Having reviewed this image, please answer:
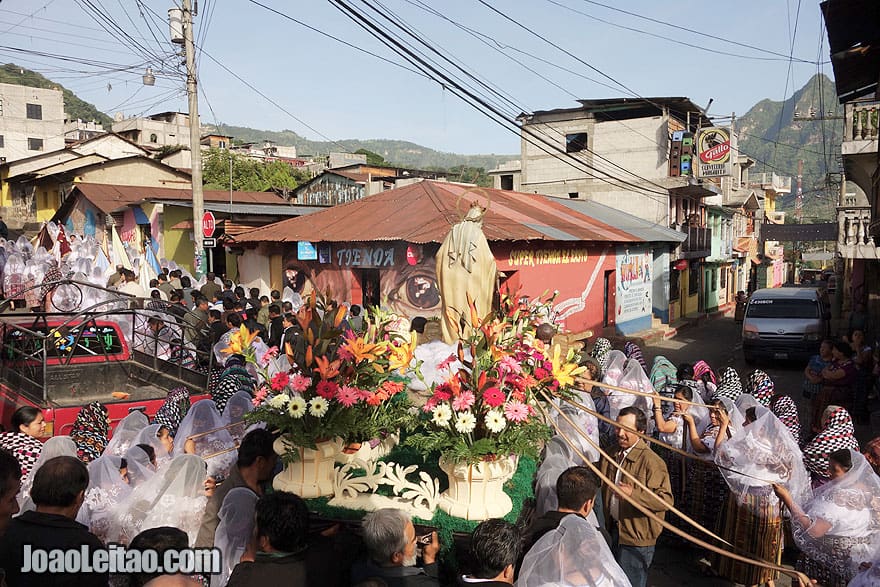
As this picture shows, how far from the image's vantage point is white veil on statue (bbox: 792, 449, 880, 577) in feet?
14.1

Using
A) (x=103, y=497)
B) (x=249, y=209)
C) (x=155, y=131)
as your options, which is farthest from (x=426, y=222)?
(x=155, y=131)

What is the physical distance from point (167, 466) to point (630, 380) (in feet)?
15.5

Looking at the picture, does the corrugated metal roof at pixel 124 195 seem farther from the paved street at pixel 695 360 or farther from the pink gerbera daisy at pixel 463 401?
the pink gerbera daisy at pixel 463 401

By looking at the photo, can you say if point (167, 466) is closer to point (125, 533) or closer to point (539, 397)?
point (125, 533)

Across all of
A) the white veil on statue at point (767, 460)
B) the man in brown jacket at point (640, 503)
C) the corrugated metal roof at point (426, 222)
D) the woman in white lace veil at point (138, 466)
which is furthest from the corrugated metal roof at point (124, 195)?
the white veil on statue at point (767, 460)

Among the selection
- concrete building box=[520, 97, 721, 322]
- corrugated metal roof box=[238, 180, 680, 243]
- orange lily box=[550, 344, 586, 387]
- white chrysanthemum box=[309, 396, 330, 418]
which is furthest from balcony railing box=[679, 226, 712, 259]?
white chrysanthemum box=[309, 396, 330, 418]

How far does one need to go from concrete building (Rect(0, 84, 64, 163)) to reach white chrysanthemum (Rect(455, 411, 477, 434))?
5054 centimetres

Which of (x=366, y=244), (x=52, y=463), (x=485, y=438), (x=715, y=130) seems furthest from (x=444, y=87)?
(x=715, y=130)

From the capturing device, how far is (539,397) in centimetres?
420

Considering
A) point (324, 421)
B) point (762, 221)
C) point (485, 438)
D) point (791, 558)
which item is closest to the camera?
point (485, 438)

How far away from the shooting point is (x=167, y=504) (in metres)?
4.04

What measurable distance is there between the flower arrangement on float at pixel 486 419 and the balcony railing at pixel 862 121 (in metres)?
13.0

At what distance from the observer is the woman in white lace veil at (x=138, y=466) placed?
4484 mm

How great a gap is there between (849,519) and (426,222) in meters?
10.7
